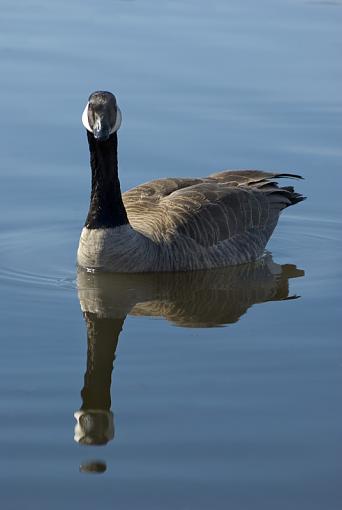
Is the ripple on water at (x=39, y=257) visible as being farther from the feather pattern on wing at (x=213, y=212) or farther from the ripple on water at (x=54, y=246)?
the feather pattern on wing at (x=213, y=212)

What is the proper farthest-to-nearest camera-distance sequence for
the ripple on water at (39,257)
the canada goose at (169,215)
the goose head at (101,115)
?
1. the canada goose at (169,215)
2. the ripple on water at (39,257)
3. the goose head at (101,115)

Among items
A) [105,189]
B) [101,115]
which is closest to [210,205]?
[105,189]

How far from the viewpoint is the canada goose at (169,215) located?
37.8 feet

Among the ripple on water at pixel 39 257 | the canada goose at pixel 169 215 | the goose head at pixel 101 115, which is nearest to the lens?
the goose head at pixel 101 115

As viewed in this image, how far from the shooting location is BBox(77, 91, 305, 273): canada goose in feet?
37.8

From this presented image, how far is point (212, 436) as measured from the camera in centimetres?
788

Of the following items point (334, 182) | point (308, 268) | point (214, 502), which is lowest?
point (214, 502)

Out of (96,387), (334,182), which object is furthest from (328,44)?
(96,387)

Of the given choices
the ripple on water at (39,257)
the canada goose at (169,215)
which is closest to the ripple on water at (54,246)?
the ripple on water at (39,257)

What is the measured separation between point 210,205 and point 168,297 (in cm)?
147

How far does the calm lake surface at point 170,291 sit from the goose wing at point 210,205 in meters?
0.38

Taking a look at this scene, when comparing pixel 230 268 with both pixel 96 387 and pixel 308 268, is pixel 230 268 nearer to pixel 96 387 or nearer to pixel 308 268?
pixel 308 268

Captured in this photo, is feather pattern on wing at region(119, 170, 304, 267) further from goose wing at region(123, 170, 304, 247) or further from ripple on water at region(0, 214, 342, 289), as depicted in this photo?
ripple on water at region(0, 214, 342, 289)

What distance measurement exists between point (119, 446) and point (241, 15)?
1326cm
